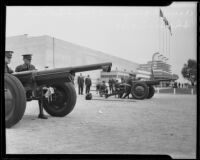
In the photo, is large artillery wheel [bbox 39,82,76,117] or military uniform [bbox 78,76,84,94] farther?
large artillery wheel [bbox 39,82,76,117]

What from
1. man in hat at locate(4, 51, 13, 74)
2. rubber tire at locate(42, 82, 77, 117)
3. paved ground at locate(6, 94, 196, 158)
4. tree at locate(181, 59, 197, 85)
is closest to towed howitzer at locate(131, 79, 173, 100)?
tree at locate(181, 59, 197, 85)

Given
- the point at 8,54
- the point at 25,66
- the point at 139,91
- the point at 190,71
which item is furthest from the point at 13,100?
the point at 190,71

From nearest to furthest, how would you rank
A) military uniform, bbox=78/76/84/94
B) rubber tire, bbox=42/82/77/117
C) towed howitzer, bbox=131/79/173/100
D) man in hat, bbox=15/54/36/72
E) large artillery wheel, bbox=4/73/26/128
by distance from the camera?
1. large artillery wheel, bbox=4/73/26/128
2. man in hat, bbox=15/54/36/72
3. military uniform, bbox=78/76/84/94
4. rubber tire, bbox=42/82/77/117
5. towed howitzer, bbox=131/79/173/100

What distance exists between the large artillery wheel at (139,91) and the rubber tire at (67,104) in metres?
1.22

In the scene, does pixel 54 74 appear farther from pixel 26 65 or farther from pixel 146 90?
pixel 146 90

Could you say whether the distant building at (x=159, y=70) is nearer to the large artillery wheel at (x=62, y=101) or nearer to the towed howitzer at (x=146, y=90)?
the towed howitzer at (x=146, y=90)

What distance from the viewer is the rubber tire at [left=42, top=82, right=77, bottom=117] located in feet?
14.3

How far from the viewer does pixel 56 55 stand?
13.8 ft

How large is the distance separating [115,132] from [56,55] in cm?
152

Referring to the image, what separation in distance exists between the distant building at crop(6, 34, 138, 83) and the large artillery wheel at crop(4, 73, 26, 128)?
358mm

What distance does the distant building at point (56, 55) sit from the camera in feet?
13.6

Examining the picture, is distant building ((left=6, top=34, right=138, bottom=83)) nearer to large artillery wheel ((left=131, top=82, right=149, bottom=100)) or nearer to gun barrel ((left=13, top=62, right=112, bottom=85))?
gun barrel ((left=13, top=62, right=112, bottom=85))

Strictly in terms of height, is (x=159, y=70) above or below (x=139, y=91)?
above
